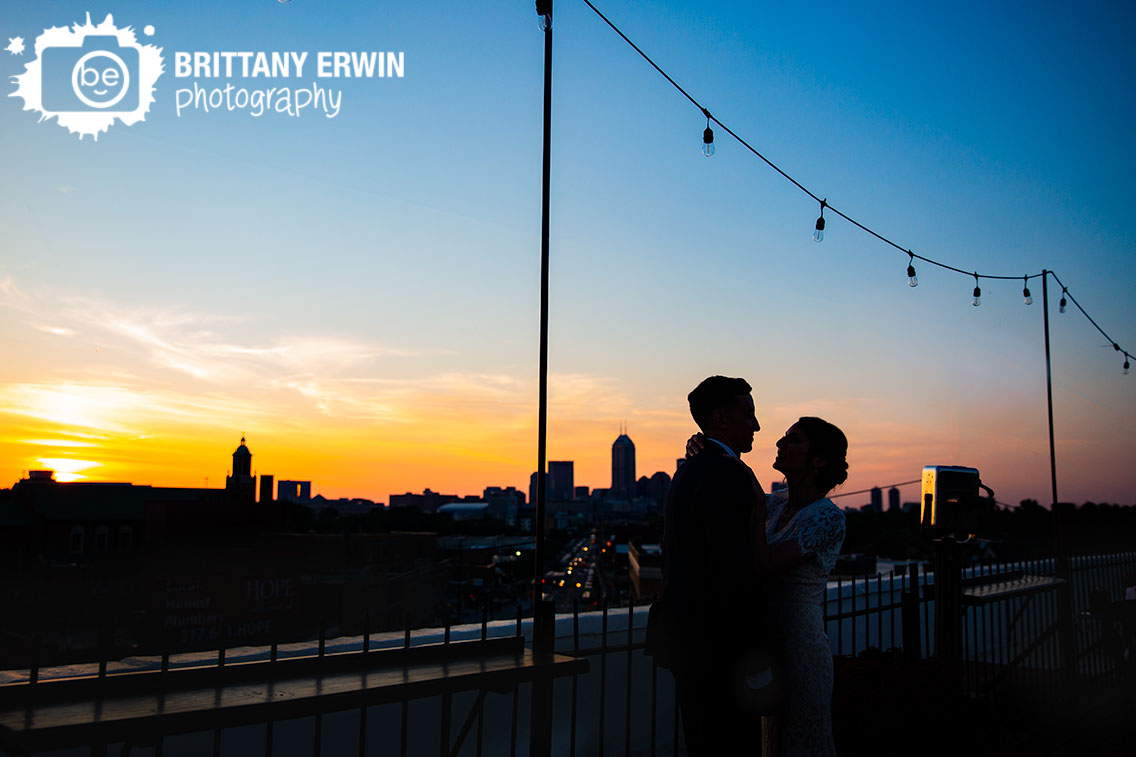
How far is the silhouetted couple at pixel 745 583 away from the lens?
279cm

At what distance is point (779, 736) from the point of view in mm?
3154

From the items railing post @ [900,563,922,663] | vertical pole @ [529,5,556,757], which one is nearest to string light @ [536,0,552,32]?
vertical pole @ [529,5,556,757]

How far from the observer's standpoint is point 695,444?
3105mm

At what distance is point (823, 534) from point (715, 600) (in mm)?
553

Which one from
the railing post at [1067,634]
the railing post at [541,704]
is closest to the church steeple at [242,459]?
the railing post at [1067,634]

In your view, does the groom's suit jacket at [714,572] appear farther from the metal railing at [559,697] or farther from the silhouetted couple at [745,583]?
the metal railing at [559,697]

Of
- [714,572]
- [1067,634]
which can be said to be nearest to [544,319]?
[714,572]

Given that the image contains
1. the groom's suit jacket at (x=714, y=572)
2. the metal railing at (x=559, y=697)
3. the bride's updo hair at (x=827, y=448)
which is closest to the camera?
the groom's suit jacket at (x=714, y=572)

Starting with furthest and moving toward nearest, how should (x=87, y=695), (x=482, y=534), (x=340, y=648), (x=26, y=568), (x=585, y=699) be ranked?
(x=482, y=534), (x=26, y=568), (x=585, y=699), (x=340, y=648), (x=87, y=695)

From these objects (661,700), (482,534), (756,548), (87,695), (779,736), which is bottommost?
(482,534)

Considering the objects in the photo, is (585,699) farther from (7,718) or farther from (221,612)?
(221,612)

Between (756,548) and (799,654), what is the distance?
61cm

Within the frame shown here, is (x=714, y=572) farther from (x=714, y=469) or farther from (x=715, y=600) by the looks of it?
(x=714, y=469)

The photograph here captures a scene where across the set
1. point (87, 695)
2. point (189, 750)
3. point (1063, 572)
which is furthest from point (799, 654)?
point (1063, 572)
